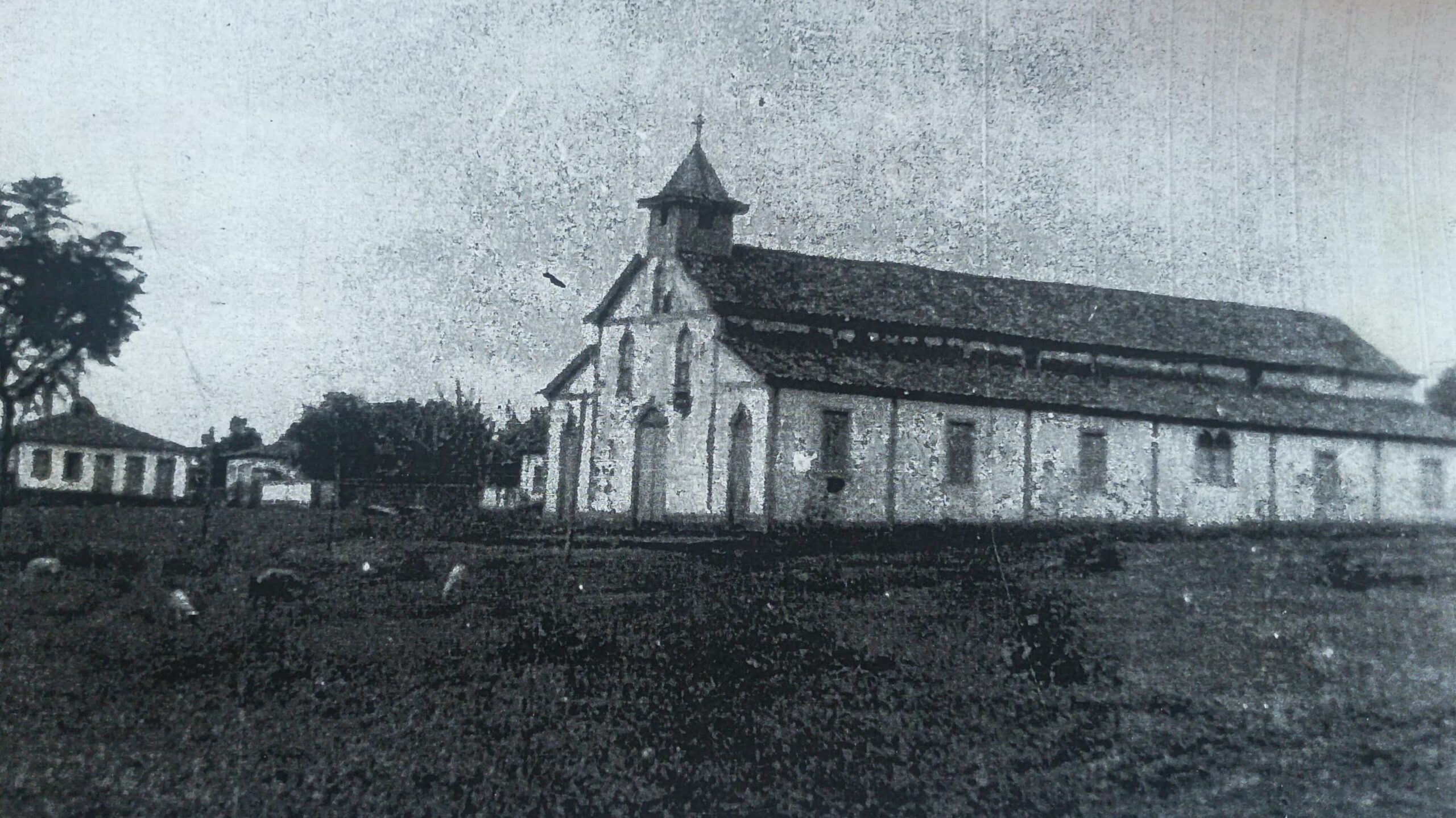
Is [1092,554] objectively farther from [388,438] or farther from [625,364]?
[388,438]

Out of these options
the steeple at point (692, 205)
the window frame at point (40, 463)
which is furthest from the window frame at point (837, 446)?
the window frame at point (40, 463)

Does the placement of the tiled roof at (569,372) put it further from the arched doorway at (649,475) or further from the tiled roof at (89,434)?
the tiled roof at (89,434)

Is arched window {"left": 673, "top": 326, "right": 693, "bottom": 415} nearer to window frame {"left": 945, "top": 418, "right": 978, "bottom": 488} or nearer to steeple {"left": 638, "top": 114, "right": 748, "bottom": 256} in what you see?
steeple {"left": 638, "top": 114, "right": 748, "bottom": 256}

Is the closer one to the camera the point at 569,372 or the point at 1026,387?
the point at 569,372

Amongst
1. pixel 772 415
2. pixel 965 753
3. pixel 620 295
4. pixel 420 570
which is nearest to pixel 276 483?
pixel 420 570

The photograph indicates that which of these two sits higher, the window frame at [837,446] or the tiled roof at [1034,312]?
the tiled roof at [1034,312]

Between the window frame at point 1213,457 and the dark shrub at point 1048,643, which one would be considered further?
the window frame at point 1213,457

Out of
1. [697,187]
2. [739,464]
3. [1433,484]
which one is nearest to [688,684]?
[739,464]
